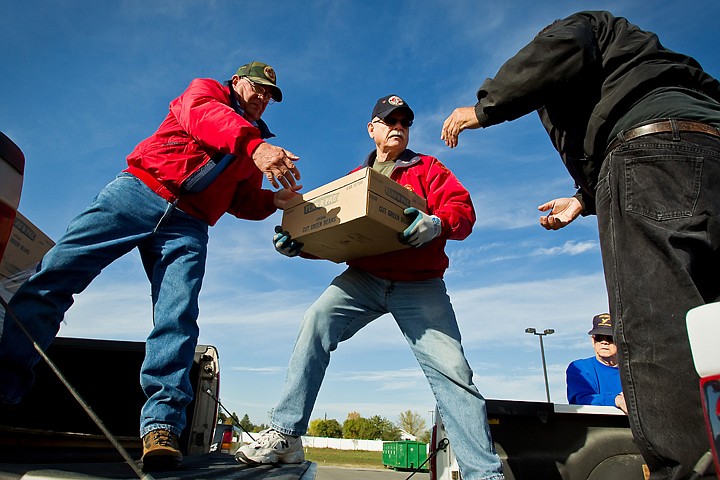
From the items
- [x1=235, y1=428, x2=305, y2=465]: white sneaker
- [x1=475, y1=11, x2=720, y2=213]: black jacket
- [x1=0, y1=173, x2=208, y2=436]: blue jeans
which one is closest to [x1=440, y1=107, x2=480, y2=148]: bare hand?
[x1=475, y1=11, x2=720, y2=213]: black jacket

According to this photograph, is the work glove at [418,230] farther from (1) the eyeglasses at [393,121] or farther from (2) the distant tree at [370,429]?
(2) the distant tree at [370,429]

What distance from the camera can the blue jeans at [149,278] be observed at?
2.19 m

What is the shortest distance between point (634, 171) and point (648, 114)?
238 mm

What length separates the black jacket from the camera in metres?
1.82

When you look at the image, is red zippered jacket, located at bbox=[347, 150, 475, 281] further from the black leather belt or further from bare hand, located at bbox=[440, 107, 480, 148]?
the black leather belt

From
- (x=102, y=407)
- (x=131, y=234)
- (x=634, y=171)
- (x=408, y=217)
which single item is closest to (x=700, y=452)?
(x=634, y=171)

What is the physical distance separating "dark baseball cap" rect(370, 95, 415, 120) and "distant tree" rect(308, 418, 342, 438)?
8755cm

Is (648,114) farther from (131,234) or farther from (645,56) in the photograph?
(131,234)

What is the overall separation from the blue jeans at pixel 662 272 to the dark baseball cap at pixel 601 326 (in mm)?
3147

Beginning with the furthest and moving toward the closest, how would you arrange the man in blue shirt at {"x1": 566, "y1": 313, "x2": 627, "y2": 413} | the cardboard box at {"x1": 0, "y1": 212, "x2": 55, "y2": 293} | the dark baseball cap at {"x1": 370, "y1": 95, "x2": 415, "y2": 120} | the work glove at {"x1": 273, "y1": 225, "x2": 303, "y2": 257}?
the man in blue shirt at {"x1": 566, "y1": 313, "x2": 627, "y2": 413} < the cardboard box at {"x1": 0, "y1": 212, "x2": 55, "y2": 293} < the dark baseball cap at {"x1": 370, "y1": 95, "x2": 415, "y2": 120} < the work glove at {"x1": 273, "y1": 225, "x2": 303, "y2": 257}

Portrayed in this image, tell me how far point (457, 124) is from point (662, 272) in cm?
108

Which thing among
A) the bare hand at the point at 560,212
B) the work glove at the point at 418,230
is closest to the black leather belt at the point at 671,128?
the bare hand at the point at 560,212

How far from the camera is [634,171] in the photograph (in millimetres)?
1602

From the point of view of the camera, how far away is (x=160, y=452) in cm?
199
